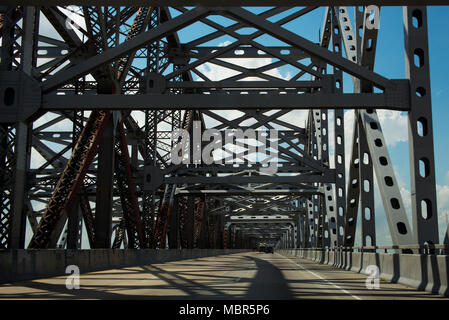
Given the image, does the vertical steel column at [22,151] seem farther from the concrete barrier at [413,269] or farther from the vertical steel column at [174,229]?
the vertical steel column at [174,229]

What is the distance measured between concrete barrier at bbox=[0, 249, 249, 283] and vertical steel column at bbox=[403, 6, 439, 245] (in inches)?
355

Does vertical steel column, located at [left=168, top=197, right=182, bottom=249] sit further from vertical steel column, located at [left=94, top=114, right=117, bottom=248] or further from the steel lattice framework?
vertical steel column, located at [left=94, top=114, right=117, bottom=248]


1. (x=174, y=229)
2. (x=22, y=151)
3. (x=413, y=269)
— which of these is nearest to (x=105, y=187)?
(x=22, y=151)

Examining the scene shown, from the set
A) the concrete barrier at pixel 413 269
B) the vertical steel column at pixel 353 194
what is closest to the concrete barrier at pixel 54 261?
the concrete barrier at pixel 413 269

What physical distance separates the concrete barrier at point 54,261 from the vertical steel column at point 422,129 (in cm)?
901

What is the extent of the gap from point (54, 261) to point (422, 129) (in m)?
9.87

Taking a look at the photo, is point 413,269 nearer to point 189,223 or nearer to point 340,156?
point 340,156

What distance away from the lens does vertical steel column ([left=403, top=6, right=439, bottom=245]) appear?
45.3 ft

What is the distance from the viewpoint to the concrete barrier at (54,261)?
41.0 feet

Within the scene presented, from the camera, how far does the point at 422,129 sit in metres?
14.3

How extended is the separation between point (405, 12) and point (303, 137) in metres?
32.0

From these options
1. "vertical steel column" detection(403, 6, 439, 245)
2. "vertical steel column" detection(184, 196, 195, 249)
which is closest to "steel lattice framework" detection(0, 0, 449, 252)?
"vertical steel column" detection(403, 6, 439, 245)

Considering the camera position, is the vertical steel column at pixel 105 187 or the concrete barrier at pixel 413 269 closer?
the concrete barrier at pixel 413 269
